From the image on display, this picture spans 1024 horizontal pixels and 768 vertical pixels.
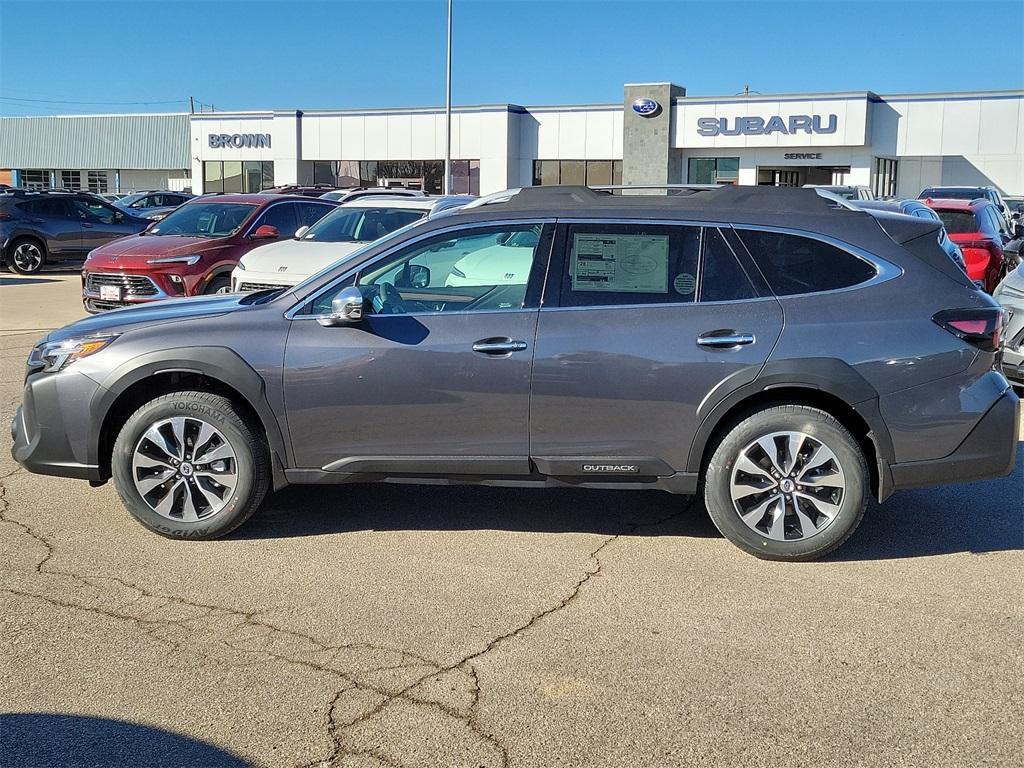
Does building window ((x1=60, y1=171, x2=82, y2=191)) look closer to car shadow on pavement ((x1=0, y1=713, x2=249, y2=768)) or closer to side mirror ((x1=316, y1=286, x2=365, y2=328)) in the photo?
side mirror ((x1=316, y1=286, x2=365, y2=328))

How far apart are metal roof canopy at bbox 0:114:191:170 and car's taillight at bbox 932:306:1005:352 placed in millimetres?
63984

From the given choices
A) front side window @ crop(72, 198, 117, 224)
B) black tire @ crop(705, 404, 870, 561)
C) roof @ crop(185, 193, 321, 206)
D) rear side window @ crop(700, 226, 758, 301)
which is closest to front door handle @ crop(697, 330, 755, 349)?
rear side window @ crop(700, 226, 758, 301)

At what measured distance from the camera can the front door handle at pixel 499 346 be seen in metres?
5.20

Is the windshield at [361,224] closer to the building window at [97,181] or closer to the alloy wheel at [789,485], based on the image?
the alloy wheel at [789,485]

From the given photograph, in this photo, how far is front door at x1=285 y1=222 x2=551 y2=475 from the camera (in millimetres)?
5215

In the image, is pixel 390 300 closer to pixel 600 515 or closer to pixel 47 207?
pixel 600 515

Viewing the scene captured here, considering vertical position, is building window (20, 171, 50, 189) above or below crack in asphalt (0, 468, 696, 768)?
above

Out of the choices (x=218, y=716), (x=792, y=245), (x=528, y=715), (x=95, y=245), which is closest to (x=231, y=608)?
(x=218, y=716)

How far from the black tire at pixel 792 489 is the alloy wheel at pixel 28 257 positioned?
19877 mm

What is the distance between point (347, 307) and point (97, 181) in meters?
68.9

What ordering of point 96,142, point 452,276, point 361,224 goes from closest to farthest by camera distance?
point 452,276 < point 361,224 < point 96,142

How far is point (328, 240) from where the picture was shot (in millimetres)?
12492

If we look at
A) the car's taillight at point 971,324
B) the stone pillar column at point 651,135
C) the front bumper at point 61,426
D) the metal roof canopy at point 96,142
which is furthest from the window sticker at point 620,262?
the metal roof canopy at point 96,142

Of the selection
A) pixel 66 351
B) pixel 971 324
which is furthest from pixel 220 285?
pixel 971 324
